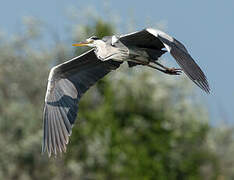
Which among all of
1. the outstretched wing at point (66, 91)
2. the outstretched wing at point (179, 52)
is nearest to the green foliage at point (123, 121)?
the outstretched wing at point (66, 91)

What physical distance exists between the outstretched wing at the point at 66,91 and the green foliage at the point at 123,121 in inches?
479

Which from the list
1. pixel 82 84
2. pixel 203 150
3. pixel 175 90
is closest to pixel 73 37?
pixel 175 90

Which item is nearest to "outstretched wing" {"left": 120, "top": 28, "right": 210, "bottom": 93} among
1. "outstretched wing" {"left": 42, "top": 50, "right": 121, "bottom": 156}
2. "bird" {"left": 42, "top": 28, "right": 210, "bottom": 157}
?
"bird" {"left": 42, "top": 28, "right": 210, "bottom": 157}

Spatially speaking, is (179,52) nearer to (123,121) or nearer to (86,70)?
(86,70)

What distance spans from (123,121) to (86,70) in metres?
14.0

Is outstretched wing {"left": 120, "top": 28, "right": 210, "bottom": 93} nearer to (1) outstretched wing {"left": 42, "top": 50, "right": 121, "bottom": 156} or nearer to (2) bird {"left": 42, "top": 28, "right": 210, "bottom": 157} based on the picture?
(2) bird {"left": 42, "top": 28, "right": 210, "bottom": 157}

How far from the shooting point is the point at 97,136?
25156 millimetres

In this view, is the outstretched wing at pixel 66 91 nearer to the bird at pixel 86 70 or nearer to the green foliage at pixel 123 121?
the bird at pixel 86 70

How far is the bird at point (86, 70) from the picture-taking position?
11508mm

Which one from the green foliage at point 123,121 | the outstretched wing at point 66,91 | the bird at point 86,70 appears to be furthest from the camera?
the green foliage at point 123,121

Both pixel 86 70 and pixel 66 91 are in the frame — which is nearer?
pixel 66 91

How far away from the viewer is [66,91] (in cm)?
1236

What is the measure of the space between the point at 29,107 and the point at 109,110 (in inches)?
97.2

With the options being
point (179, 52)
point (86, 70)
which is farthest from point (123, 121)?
point (179, 52)
